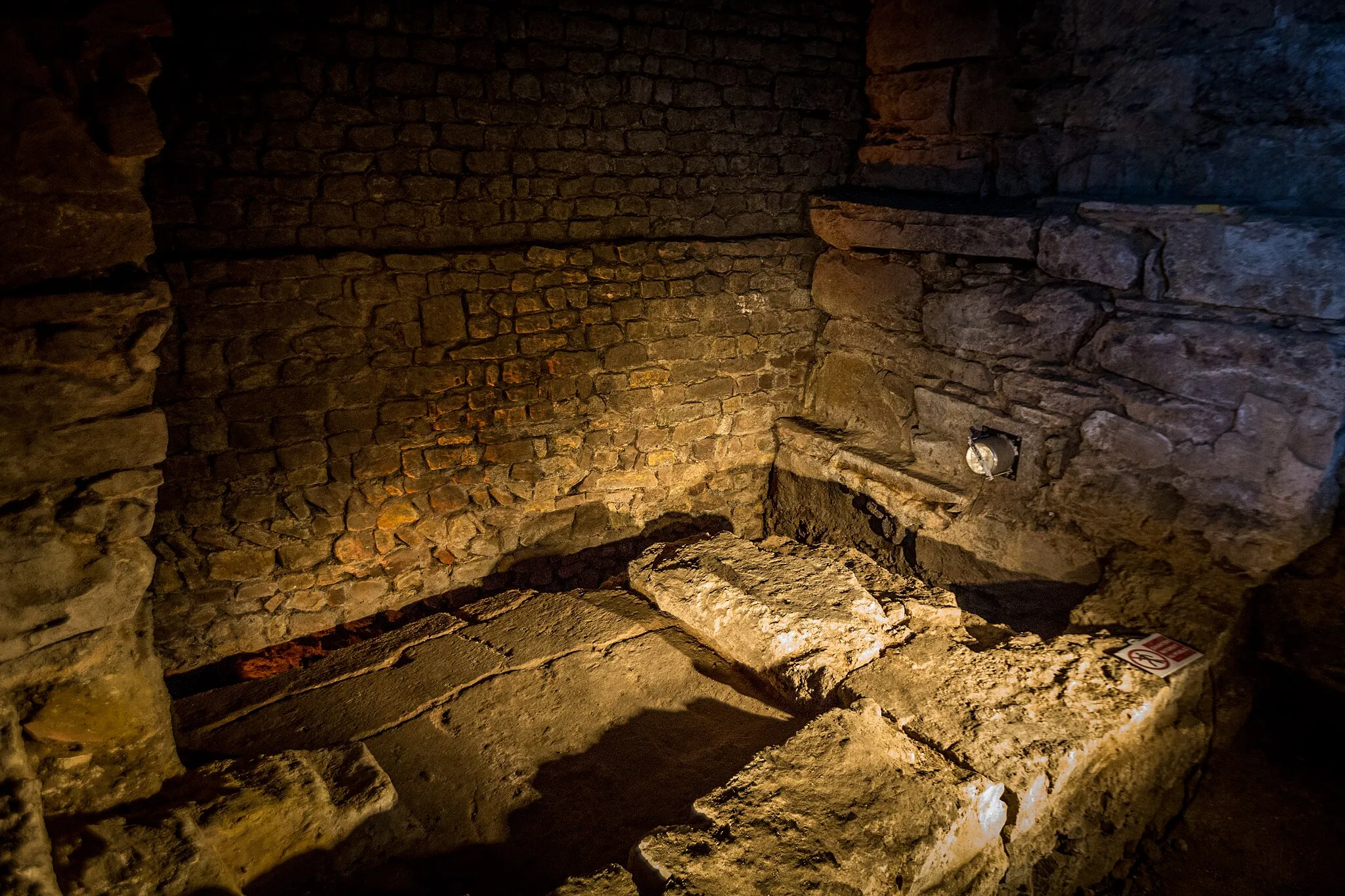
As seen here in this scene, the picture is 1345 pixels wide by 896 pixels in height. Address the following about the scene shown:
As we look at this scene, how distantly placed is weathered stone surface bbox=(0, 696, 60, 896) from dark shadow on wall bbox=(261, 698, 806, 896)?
0.54 meters

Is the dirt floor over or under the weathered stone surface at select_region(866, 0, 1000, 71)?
under

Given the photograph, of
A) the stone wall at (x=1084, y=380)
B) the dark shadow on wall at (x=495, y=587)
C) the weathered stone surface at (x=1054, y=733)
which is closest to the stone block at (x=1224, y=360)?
the stone wall at (x=1084, y=380)

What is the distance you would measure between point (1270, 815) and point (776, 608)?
2.06 m

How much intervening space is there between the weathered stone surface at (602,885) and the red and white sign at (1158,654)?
2.05 m

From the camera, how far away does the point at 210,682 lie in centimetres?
395

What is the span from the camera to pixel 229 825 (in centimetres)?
190

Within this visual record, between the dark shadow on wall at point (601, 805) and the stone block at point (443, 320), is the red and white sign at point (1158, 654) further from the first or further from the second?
the stone block at point (443, 320)

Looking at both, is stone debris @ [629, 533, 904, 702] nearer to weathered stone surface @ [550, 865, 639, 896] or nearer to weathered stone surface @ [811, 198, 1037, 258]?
weathered stone surface @ [550, 865, 639, 896]

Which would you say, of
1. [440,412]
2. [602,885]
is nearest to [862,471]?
[440,412]

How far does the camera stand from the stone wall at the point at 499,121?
3270 millimetres

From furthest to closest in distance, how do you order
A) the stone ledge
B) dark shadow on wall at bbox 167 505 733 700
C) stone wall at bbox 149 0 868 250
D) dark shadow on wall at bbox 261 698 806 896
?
the stone ledge < dark shadow on wall at bbox 167 505 733 700 < stone wall at bbox 149 0 868 250 < dark shadow on wall at bbox 261 698 806 896

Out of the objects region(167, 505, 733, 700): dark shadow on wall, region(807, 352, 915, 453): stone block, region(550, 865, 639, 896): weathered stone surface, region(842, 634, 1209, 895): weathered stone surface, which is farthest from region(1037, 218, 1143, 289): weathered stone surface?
region(550, 865, 639, 896): weathered stone surface

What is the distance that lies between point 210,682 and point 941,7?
532 centimetres

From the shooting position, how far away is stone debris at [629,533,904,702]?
8.87 ft
